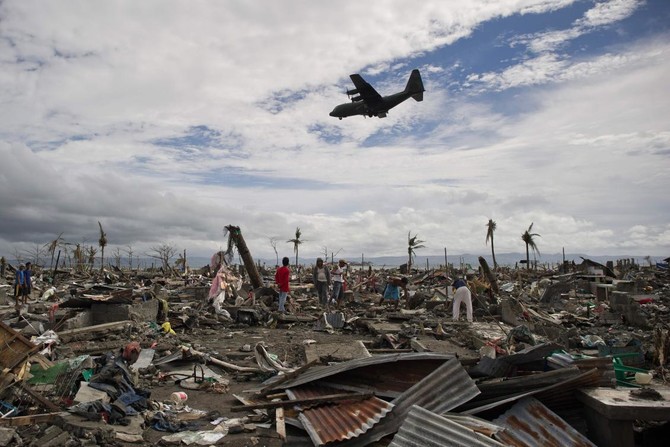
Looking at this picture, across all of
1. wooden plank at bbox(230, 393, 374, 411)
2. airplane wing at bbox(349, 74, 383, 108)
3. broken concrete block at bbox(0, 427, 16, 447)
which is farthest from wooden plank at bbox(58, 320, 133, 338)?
airplane wing at bbox(349, 74, 383, 108)

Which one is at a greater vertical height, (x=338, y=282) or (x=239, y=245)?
(x=239, y=245)

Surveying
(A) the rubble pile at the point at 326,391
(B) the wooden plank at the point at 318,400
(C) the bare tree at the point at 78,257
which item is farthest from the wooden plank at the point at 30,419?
(C) the bare tree at the point at 78,257

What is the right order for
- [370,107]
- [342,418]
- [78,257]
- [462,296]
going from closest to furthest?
1. [342,418]
2. [462,296]
3. [370,107]
4. [78,257]

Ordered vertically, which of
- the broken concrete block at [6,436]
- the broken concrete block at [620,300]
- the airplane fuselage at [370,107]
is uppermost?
the airplane fuselage at [370,107]

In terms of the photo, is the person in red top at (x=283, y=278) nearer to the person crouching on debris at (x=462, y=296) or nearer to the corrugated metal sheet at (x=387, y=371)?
the person crouching on debris at (x=462, y=296)

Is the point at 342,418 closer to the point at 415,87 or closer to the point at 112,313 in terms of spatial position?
the point at 112,313

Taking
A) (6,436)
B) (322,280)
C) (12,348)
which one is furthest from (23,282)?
(6,436)

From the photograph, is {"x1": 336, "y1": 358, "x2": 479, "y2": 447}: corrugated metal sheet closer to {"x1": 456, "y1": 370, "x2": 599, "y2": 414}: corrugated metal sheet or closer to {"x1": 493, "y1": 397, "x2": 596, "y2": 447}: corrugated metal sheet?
{"x1": 456, "y1": 370, "x2": 599, "y2": 414}: corrugated metal sheet
